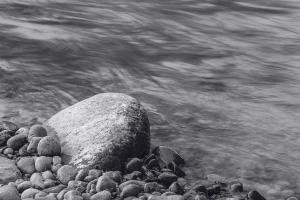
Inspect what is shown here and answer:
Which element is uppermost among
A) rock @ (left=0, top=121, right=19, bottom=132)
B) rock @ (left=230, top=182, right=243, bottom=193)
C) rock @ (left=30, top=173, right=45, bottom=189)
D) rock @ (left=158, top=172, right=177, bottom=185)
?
rock @ (left=0, top=121, right=19, bottom=132)

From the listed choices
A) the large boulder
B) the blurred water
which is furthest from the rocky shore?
the blurred water

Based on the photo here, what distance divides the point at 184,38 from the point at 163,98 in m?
2.74

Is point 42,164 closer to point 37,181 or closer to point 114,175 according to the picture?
point 37,181

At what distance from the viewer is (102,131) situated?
4.93 metres

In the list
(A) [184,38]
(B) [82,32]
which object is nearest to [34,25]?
(B) [82,32]

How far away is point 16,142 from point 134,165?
0.98 meters

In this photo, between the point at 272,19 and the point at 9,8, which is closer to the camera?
the point at 9,8

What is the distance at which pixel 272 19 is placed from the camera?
1055 centimetres

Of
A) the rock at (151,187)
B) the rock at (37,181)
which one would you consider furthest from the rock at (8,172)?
the rock at (151,187)

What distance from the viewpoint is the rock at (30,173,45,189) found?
436 cm

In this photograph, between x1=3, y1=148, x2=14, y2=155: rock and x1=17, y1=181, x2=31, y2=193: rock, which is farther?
x1=3, y1=148, x2=14, y2=155: rock

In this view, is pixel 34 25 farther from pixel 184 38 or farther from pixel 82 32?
pixel 184 38

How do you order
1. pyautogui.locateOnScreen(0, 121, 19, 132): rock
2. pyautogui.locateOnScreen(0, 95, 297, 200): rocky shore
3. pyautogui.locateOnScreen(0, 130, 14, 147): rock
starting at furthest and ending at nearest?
pyautogui.locateOnScreen(0, 121, 19, 132): rock < pyautogui.locateOnScreen(0, 130, 14, 147): rock < pyautogui.locateOnScreen(0, 95, 297, 200): rocky shore

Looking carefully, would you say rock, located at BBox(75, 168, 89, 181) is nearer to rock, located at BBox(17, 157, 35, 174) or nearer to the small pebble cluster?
the small pebble cluster
